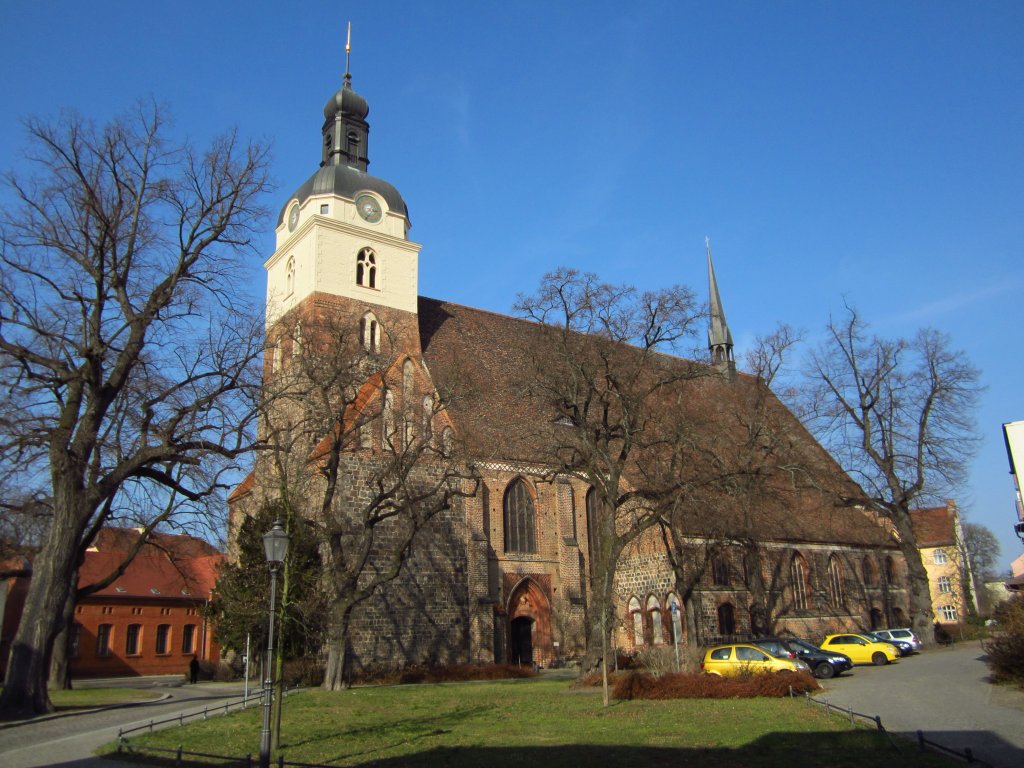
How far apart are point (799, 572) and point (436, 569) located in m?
18.0

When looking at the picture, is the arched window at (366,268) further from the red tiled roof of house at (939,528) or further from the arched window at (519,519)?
the red tiled roof of house at (939,528)

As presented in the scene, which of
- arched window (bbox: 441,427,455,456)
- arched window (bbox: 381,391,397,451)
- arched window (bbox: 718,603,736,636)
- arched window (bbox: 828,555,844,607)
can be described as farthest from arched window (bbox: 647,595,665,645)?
arched window (bbox: 381,391,397,451)

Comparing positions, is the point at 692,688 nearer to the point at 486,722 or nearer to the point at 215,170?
the point at 486,722

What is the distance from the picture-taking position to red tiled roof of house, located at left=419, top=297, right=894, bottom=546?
32.8 meters

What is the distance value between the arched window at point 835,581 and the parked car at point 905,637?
465cm

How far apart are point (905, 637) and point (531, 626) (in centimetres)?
1533

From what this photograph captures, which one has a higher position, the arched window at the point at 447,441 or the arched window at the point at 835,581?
the arched window at the point at 447,441

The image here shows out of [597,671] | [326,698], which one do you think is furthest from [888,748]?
[326,698]

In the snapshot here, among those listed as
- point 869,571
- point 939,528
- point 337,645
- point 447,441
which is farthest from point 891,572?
point 337,645

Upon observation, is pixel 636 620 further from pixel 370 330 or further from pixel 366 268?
pixel 366 268

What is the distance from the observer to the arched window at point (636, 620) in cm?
3375

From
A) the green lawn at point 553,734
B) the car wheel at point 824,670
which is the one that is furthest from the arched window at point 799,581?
the green lawn at point 553,734

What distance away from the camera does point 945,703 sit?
16.9m

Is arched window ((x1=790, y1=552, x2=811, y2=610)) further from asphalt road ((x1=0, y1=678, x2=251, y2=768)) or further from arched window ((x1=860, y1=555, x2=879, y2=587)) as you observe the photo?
asphalt road ((x1=0, y1=678, x2=251, y2=768))
